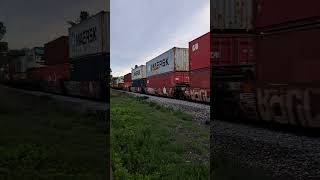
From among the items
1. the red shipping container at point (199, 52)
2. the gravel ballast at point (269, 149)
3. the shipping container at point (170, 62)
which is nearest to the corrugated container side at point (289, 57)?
the gravel ballast at point (269, 149)

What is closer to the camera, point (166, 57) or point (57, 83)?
point (57, 83)

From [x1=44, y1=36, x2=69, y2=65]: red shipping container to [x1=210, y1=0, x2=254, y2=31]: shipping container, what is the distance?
1412 millimetres

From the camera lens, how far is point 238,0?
3512mm

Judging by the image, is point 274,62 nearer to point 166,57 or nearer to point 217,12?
point 217,12

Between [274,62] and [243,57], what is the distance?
284 millimetres

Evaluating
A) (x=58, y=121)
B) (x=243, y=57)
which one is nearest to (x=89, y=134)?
(x=58, y=121)

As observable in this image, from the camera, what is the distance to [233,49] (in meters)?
3.46

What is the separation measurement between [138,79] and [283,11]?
2841 millimetres

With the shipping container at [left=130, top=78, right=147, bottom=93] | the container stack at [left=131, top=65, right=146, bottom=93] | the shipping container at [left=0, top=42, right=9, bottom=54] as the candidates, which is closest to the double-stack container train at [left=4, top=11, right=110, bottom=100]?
the shipping container at [left=0, top=42, right=9, bottom=54]

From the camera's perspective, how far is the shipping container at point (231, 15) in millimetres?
3441

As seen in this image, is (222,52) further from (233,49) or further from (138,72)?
(138,72)

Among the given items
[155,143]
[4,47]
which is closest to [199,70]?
[155,143]

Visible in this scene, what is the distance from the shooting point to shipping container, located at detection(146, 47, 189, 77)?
205 inches

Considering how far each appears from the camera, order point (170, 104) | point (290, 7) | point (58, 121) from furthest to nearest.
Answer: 1. point (170, 104)
2. point (58, 121)
3. point (290, 7)
